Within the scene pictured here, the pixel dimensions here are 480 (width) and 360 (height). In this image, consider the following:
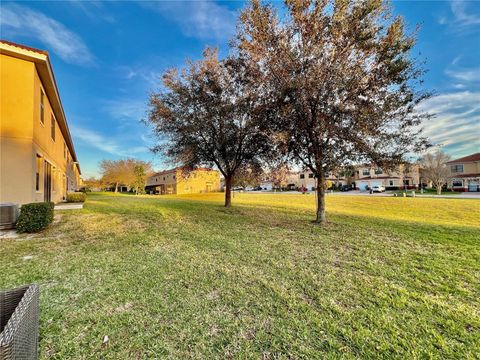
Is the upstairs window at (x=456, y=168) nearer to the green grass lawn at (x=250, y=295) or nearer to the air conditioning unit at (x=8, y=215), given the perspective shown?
the green grass lawn at (x=250, y=295)

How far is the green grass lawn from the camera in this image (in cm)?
250

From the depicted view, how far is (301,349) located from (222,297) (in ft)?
4.72

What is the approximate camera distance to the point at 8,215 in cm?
739

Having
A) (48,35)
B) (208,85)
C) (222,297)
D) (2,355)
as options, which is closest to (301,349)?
(222,297)

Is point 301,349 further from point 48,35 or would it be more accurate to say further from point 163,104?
point 48,35

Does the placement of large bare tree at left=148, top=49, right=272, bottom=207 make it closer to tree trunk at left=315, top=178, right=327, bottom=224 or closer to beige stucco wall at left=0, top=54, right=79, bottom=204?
tree trunk at left=315, top=178, right=327, bottom=224

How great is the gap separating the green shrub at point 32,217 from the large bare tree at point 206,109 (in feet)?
22.1

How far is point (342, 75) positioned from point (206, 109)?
7004 millimetres

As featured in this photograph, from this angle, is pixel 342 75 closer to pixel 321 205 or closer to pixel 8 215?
pixel 321 205

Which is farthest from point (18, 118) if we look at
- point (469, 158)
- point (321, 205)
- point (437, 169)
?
point (469, 158)

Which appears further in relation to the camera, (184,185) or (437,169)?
(184,185)

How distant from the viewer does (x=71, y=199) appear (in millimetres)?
16562

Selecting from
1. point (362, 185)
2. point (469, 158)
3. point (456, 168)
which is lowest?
point (362, 185)

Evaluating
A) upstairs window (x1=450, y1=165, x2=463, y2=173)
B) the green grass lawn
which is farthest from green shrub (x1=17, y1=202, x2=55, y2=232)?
upstairs window (x1=450, y1=165, x2=463, y2=173)
